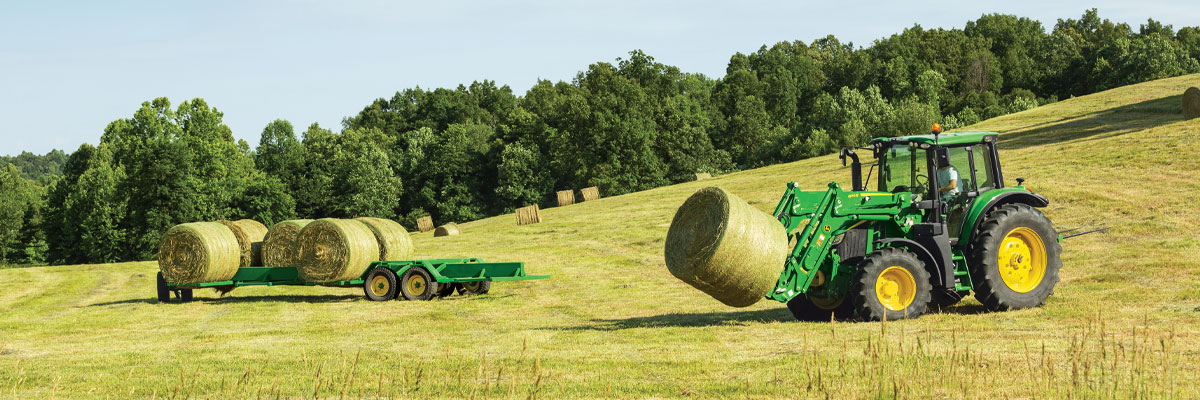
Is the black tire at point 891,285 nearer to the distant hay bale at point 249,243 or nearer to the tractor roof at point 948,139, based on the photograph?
the tractor roof at point 948,139

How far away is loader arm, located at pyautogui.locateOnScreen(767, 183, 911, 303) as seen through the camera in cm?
1208

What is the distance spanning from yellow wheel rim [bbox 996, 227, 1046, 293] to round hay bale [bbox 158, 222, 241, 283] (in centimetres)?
1510

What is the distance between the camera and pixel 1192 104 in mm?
38031

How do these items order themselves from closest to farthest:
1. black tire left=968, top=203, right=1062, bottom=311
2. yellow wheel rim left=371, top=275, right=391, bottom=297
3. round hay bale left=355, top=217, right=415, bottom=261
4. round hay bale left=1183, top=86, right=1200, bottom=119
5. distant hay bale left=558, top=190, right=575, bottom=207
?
black tire left=968, top=203, right=1062, bottom=311 → yellow wheel rim left=371, top=275, right=391, bottom=297 → round hay bale left=355, top=217, right=415, bottom=261 → round hay bale left=1183, top=86, right=1200, bottom=119 → distant hay bale left=558, top=190, right=575, bottom=207

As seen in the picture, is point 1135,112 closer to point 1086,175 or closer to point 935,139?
point 1086,175

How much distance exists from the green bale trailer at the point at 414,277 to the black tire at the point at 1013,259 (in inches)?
350

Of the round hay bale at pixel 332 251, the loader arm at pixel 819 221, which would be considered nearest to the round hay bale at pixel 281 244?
the round hay bale at pixel 332 251

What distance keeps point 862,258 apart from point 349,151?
77.1 m

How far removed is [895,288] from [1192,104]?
32777mm

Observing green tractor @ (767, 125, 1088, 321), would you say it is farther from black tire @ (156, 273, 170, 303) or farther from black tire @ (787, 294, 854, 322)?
→ black tire @ (156, 273, 170, 303)

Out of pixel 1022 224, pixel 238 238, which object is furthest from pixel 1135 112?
pixel 238 238

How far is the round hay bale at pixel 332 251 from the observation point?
62.6ft

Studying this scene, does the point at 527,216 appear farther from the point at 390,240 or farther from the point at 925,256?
the point at 925,256

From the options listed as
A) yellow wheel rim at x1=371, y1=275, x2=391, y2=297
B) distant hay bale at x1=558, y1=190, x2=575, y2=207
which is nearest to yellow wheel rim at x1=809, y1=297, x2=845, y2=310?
yellow wheel rim at x1=371, y1=275, x2=391, y2=297
